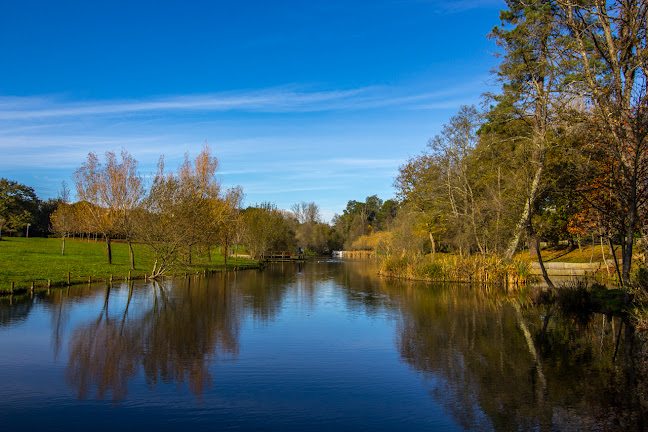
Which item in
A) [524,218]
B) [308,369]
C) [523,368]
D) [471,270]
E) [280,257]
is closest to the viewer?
[523,368]

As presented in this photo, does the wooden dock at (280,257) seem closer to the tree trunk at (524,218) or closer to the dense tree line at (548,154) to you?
the dense tree line at (548,154)

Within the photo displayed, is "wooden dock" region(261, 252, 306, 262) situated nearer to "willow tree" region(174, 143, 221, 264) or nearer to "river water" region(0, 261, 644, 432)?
"willow tree" region(174, 143, 221, 264)

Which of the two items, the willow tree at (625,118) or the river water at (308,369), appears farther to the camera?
the willow tree at (625,118)

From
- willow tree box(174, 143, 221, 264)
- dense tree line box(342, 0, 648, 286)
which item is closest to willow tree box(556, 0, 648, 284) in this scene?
dense tree line box(342, 0, 648, 286)

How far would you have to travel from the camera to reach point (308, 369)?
948 centimetres

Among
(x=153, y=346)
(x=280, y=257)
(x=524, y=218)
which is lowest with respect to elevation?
(x=153, y=346)

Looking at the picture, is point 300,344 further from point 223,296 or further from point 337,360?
point 223,296

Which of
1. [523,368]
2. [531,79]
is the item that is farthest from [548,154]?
[523,368]

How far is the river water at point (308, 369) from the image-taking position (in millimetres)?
6758

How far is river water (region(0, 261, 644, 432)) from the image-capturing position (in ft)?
22.2

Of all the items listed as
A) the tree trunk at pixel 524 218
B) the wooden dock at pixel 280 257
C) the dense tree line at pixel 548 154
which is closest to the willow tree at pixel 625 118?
the dense tree line at pixel 548 154

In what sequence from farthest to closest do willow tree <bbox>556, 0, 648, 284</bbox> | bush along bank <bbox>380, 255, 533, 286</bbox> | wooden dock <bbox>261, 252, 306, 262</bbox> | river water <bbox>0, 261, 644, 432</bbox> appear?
1. wooden dock <bbox>261, 252, 306, 262</bbox>
2. bush along bank <bbox>380, 255, 533, 286</bbox>
3. willow tree <bbox>556, 0, 648, 284</bbox>
4. river water <bbox>0, 261, 644, 432</bbox>

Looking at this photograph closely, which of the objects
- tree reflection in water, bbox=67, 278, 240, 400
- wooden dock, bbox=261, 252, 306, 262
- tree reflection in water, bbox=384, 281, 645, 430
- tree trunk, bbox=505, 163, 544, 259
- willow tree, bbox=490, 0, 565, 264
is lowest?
tree reflection in water, bbox=384, 281, 645, 430

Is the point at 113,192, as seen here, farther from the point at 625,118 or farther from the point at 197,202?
the point at 625,118
